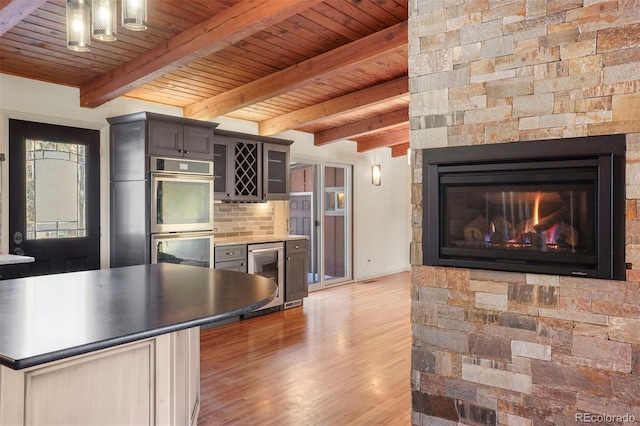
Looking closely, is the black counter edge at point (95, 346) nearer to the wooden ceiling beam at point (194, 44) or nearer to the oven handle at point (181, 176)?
the wooden ceiling beam at point (194, 44)

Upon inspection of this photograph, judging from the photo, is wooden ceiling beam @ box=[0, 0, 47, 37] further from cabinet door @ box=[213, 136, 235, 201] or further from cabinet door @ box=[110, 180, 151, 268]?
cabinet door @ box=[213, 136, 235, 201]

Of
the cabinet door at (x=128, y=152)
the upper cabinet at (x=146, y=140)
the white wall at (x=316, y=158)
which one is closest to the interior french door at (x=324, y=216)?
the white wall at (x=316, y=158)

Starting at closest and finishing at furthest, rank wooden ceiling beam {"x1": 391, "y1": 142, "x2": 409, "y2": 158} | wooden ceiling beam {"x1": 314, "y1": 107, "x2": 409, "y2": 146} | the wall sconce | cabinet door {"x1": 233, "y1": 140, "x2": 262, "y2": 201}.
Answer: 1. cabinet door {"x1": 233, "y1": 140, "x2": 262, "y2": 201}
2. wooden ceiling beam {"x1": 314, "y1": 107, "x2": 409, "y2": 146}
3. the wall sconce
4. wooden ceiling beam {"x1": 391, "y1": 142, "x2": 409, "y2": 158}

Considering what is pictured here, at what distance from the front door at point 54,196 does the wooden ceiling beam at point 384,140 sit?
15.4 feet

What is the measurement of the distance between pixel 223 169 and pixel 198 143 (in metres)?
0.62

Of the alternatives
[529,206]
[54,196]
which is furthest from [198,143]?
[529,206]

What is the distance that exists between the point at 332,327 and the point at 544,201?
321 centimetres

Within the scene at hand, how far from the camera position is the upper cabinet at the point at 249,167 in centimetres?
548

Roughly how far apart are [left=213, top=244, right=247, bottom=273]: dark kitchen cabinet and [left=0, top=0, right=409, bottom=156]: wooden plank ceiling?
4.79ft

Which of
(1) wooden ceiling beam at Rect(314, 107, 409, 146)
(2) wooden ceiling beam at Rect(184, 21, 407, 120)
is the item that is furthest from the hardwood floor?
(1) wooden ceiling beam at Rect(314, 107, 409, 146)

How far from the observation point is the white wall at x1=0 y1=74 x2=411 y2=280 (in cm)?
408

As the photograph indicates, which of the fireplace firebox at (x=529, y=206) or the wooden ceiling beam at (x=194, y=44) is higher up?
the wooden ceiling beam at (x=194, y=44)

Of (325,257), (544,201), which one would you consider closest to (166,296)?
(544,201)

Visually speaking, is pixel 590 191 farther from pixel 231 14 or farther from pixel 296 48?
pixel 296 48
